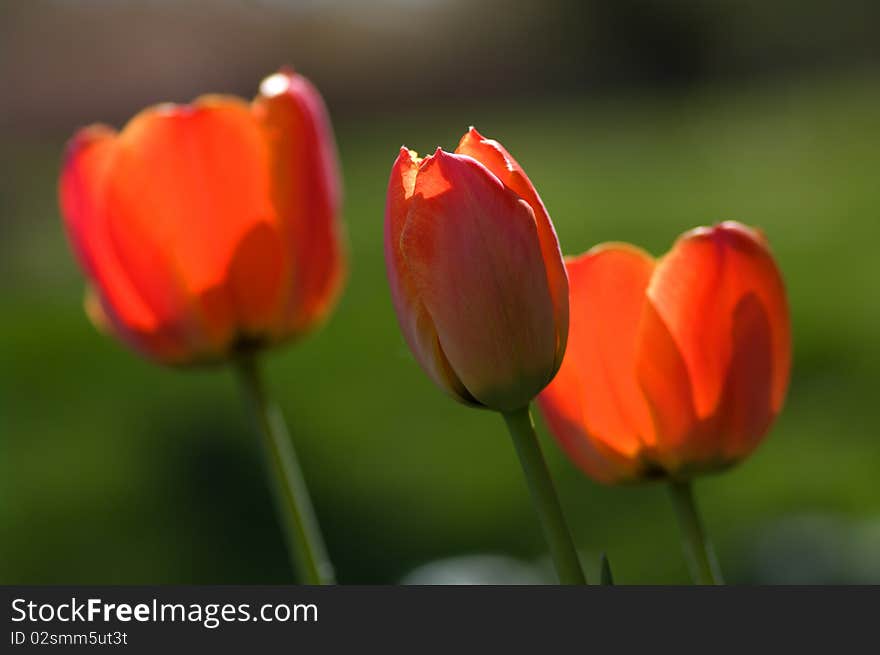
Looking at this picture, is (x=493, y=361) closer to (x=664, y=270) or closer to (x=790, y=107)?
(x=664, y=270)

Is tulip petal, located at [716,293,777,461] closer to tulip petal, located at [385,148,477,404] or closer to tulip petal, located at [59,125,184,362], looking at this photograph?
tulip petal, located at [385,148,477,404]

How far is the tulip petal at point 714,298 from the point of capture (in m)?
0.42

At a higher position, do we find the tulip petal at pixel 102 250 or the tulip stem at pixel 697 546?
the tulip petal at pixel 102 250

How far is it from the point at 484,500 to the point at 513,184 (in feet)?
5.06

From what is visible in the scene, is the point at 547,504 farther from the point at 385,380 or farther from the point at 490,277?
the point at 385,380

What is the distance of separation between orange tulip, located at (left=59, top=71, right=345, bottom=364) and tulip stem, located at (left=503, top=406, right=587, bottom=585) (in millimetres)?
226

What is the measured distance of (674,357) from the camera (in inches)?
17.1

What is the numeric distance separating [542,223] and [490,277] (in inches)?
0.9

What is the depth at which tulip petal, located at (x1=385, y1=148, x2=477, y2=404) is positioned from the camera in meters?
0.38

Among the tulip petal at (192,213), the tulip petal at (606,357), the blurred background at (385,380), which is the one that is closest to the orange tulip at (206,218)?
the tulip petal at (192,213)

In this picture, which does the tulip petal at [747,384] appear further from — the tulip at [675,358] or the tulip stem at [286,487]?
the tulip stem at [286,487]

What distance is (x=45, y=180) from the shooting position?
263 inches

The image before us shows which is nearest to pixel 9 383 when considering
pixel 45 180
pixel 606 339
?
pixel 606 339

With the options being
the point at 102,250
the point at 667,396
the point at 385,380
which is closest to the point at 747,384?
the point at 667,396
